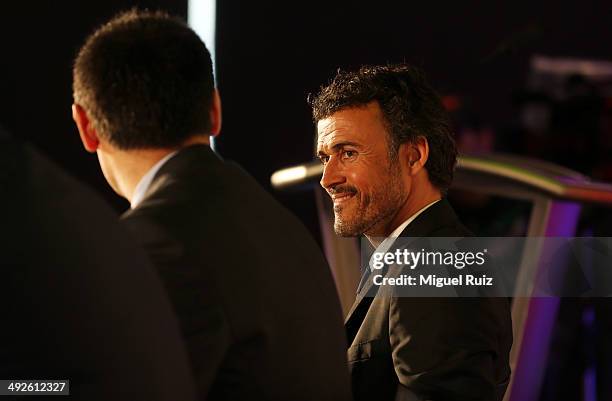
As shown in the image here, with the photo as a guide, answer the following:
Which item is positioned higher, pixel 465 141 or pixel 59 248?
pixel 59 248

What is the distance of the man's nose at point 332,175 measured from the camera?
1.70m

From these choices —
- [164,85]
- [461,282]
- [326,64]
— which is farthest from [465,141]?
[164,85]

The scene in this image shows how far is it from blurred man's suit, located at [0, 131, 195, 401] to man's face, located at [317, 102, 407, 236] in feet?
2.34

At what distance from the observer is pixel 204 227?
109 centimetres

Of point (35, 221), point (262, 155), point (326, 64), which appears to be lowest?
point (262, 155)

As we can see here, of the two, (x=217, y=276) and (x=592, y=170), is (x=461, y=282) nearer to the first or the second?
(x=217, y=276)

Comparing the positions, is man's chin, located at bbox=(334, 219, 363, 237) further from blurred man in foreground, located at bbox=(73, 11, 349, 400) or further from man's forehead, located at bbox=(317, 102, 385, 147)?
blurred man in foreground, located at bbox=(73, 11, 349, 400)

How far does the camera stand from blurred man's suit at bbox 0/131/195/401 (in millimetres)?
935

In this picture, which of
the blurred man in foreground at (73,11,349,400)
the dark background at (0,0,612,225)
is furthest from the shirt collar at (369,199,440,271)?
the dark background at (0,0,612,225)

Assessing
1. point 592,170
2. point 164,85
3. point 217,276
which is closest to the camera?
point 217,276

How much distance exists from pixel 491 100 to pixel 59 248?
2981mm

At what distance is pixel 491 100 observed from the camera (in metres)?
3.73

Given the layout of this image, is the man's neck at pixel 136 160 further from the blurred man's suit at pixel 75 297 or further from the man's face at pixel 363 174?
the man's face at pixel 363 174

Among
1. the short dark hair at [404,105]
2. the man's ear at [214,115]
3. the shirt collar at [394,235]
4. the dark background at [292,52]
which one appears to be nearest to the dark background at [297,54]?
the dark background at [292,52]
